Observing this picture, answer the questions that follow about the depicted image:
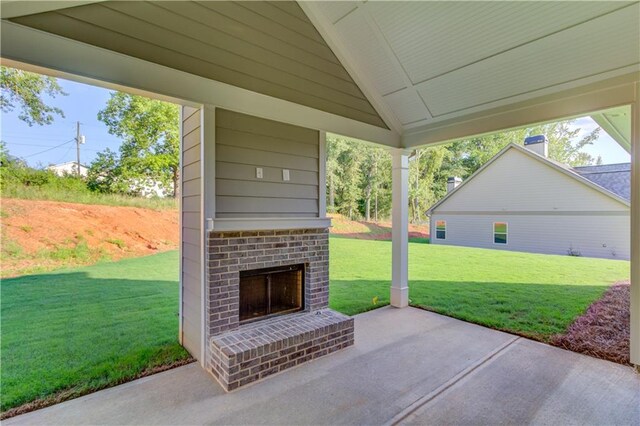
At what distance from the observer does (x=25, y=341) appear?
3283mm

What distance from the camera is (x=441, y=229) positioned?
1494cm

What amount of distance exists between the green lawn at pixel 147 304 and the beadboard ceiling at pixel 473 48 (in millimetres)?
2943

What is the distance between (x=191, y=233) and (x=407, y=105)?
3.21 metres

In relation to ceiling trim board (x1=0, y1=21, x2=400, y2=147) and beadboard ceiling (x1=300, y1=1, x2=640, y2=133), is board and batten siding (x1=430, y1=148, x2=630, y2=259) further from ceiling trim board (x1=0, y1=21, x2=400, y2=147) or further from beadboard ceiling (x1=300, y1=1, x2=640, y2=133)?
ceiling trim board (x1=0, y1=21, x2=400, y2=147)

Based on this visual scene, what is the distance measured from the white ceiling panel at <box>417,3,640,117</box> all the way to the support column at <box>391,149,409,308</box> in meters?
1.10

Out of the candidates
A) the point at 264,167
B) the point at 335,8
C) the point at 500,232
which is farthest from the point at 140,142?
the point at 500,232

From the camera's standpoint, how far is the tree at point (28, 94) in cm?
674

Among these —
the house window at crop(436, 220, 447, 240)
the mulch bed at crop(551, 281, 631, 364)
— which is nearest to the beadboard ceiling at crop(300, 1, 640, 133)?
the mulch bed at crop(551, 281, 631, 364)

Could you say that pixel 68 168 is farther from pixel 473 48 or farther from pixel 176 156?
pixel 473 48

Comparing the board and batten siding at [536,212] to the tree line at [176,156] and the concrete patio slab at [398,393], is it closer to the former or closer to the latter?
the tree line at [176,156]

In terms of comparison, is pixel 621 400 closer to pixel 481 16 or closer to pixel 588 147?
pixel 481 16

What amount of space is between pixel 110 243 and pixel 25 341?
554 cm

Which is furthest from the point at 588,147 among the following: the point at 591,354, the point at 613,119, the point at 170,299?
the point at 170,299

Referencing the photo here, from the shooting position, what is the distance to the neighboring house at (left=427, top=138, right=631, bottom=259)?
10.4 m
